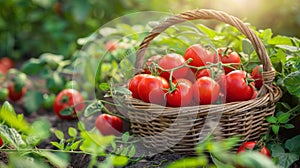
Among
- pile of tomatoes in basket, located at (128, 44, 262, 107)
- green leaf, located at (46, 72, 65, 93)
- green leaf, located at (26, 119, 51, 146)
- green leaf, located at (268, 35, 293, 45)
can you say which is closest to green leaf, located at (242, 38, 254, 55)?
pile of tomatoes in basket, located at (128, 44, 262, 107)

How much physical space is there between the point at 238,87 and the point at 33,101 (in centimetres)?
128

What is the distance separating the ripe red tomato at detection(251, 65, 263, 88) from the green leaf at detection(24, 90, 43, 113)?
1.23 m

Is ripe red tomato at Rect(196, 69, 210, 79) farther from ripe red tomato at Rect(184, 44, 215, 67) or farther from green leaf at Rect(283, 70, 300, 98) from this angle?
green leaf at Rect(283, 70, 300, 98)

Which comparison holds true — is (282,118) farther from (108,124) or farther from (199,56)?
(108,124)

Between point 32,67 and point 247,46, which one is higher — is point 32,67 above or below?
below

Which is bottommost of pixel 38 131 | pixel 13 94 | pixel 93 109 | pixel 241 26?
pixel 13 94

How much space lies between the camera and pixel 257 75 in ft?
5.84

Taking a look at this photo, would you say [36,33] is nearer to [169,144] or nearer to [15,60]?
[15,60]

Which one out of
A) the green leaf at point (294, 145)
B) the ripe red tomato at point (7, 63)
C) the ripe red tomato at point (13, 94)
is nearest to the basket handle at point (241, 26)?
the green leaf at point (294, 145)

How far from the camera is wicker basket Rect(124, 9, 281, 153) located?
62.8 inches

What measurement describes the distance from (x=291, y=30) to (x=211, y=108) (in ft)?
5.65

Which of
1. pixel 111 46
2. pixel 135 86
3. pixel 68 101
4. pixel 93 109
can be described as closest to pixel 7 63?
pixel 111 46

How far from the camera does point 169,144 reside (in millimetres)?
1700

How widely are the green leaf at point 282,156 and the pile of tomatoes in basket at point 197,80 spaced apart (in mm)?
196
